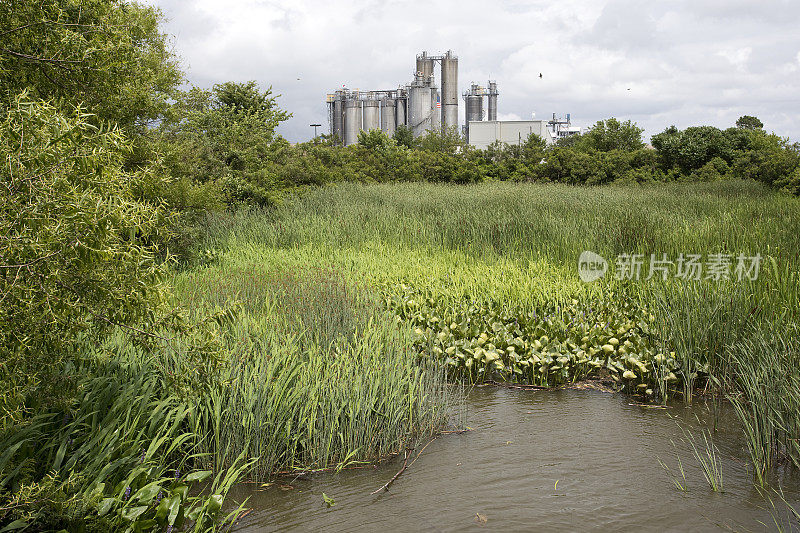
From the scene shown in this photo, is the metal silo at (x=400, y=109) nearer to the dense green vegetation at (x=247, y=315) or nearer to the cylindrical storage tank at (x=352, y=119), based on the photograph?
the cylindrical storage tank at (x=352, y=119)

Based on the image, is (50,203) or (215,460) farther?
(215,460)

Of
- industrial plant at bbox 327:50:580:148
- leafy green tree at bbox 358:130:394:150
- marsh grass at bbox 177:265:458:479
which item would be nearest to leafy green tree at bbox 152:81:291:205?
marsh grass at bbox 177:265:458:479

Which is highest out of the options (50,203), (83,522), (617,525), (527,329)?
(50,203)

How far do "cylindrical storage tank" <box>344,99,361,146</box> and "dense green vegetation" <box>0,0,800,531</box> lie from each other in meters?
47.4

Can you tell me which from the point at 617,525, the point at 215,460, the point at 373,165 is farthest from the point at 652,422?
the point at 373,165

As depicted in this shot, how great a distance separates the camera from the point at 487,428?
453cm

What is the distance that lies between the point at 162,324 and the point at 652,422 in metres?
3.75

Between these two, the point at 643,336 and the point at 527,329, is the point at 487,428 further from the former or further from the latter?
the point at 643,336

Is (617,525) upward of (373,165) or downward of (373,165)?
downward

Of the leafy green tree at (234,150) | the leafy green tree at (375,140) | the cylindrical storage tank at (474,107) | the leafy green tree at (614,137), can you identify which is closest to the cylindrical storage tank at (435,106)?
the cylindrical storage tank at (474,107)

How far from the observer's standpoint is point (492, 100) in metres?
67.2

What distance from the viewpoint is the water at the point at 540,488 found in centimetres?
326

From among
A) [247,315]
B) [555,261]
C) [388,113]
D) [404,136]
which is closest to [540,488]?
[247,315]

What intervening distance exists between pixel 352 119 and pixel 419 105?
6935mm
